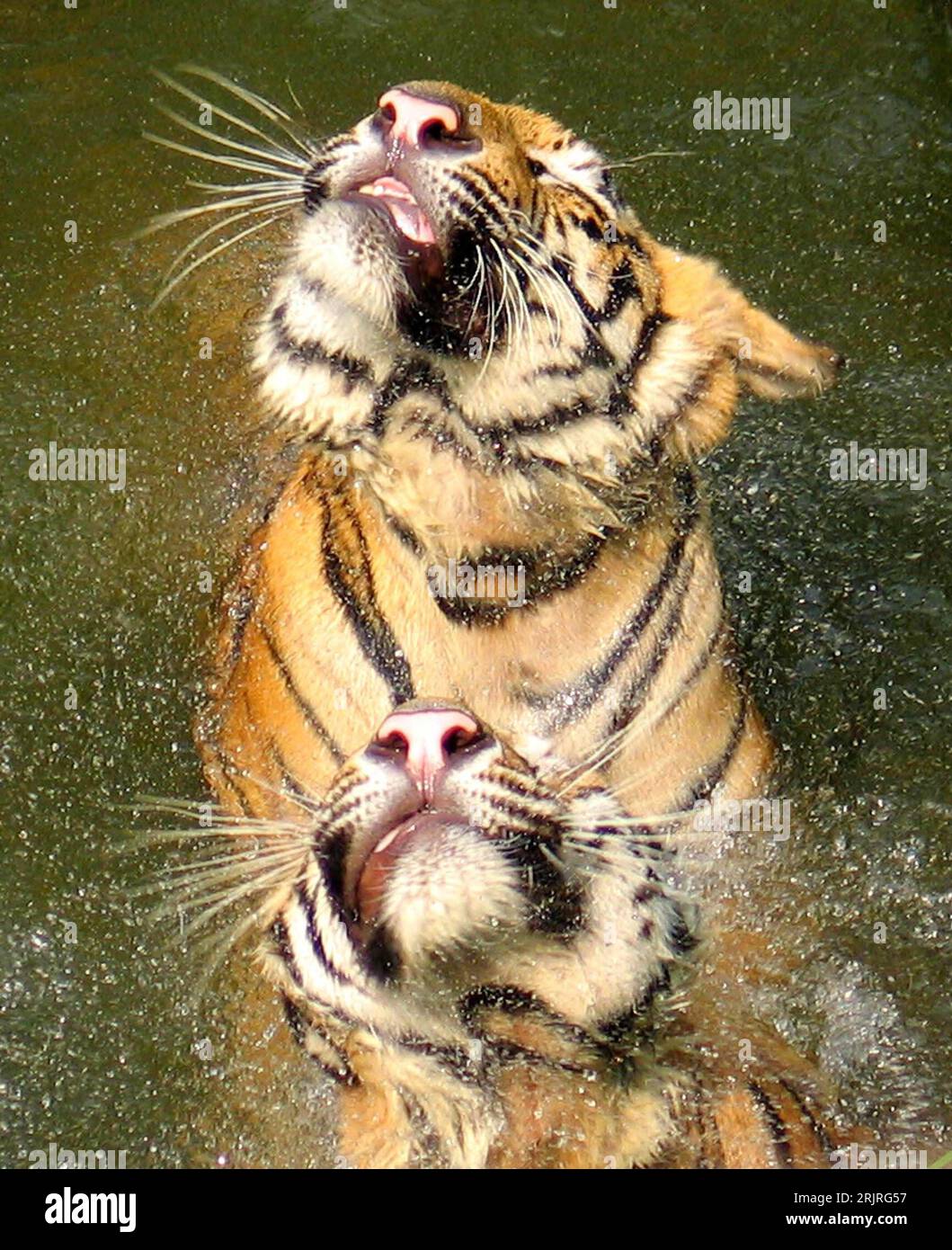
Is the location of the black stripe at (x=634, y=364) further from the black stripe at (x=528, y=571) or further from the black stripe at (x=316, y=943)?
the black stripe at (x=316, y=943)

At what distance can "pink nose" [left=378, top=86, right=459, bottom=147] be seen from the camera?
2.44m

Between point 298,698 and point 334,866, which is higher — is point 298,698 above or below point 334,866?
above

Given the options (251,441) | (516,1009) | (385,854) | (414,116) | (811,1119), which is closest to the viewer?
(385,854)

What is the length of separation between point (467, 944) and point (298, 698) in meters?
0.93

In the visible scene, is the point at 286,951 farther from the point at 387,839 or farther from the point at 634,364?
the point at 634,364

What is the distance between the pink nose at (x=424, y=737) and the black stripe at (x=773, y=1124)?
31.6 inches

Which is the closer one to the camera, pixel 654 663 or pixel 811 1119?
pixel 811 1119

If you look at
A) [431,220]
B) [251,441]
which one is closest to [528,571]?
[431,220]

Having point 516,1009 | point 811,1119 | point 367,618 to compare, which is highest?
point 367,618

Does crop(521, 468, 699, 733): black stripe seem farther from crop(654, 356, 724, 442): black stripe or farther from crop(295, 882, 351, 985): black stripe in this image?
crop(295, 882, 351, 985): black stripe

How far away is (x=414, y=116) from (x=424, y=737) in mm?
894

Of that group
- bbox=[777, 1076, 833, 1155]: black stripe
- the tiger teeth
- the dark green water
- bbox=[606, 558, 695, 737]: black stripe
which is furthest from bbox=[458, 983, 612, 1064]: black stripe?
the dark green water

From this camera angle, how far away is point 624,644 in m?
2.82

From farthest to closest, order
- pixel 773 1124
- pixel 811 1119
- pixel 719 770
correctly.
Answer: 1. pixel 719 770
2. pixel 811 1119
3. pixel 773 1124
